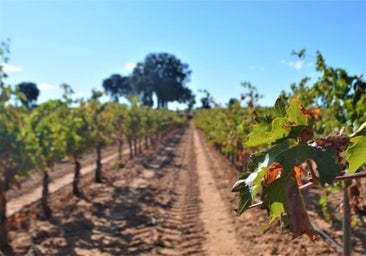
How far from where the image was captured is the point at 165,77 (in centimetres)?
9150

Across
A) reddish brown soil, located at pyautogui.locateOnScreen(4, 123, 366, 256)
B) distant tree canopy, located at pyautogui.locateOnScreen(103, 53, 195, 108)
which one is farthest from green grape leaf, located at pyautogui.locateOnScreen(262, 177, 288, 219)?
distant tree canopy, located at pyautogui.locateOnScreen(103, 53, 195, 108)

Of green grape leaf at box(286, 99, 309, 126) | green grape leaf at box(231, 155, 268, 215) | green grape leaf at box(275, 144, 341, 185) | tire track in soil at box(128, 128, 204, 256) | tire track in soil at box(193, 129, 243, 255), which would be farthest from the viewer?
tire track in soil at box(128, 128, 204, 256)

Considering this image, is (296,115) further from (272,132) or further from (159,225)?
(159,225)

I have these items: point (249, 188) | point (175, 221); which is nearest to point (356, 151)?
point (249, 188)

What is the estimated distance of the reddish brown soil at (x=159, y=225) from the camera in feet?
22.4

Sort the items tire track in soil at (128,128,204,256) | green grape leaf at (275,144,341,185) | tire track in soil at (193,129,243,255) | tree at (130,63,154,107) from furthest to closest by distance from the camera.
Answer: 1. tree at (130,63,154,107)
2. tire track in soil at (128,128,204,256)
3. tire track in soil at (193,129,243,255)
4. green grape leaf at (275,144,341,185)

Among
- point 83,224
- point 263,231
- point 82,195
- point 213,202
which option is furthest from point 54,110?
point 263,231

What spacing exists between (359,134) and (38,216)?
354 inches

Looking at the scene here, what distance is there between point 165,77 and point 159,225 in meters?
84.1

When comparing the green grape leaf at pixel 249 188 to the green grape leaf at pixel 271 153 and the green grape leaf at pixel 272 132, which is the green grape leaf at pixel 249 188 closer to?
the green grape leaf at pixel 271 153

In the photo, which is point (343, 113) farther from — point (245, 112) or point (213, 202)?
point (245, 112)

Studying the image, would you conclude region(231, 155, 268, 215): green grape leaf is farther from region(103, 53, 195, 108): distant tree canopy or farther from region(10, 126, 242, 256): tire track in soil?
region(103, 53, 195, 108): distant tree canopy

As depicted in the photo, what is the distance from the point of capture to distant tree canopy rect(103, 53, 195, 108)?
88.0 meters

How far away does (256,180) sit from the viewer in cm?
119
